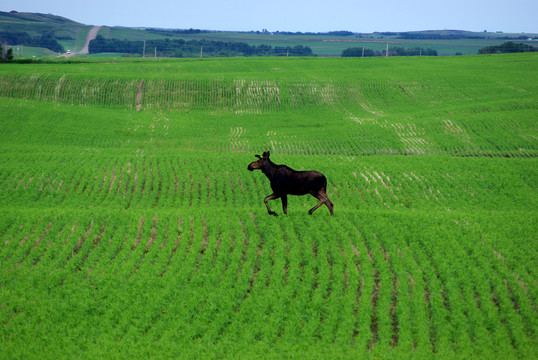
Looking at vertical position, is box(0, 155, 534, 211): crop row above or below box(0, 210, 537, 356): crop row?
above

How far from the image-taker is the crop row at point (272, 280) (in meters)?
14.4

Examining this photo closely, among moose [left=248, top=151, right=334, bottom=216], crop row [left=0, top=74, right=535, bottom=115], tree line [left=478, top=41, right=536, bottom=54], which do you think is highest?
tree line [left=478, top=41, right=536, bottom=54]

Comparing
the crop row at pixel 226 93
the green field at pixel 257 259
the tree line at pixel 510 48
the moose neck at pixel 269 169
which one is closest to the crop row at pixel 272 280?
the green field at pixel 257 259

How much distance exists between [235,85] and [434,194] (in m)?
47.0

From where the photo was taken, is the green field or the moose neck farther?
the moose neck

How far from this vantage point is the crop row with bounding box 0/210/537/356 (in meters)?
14.4

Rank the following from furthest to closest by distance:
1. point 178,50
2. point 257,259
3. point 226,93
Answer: point 178,50 → point 226,93 → point 257,259

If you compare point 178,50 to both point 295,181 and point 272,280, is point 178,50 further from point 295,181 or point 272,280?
point 272,280

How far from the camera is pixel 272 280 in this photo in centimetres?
1675

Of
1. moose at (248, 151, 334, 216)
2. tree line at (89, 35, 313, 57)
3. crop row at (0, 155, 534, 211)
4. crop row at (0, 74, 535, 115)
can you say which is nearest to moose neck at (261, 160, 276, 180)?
moose at (248, 151, 334, 216)

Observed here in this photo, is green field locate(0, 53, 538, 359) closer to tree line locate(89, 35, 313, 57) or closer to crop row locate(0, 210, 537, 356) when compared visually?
crop row locate(0, 210, 537, 356)

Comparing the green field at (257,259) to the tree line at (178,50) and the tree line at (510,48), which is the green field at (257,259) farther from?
the tree line at (178,50)

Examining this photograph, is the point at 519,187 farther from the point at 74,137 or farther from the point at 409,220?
the point at 74,137

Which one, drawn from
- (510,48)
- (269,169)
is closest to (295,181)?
(269,169)
